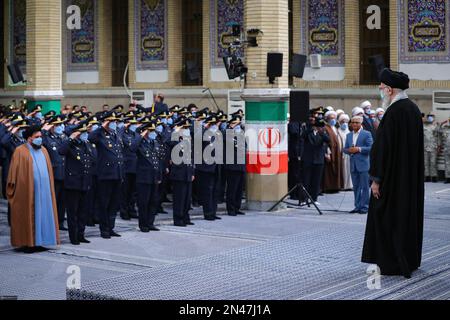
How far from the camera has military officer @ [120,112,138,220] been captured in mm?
14895

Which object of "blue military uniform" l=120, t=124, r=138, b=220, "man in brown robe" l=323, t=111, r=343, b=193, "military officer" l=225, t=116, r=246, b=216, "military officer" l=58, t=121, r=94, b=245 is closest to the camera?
"military officer" l=58, t=121, r=94, b=245

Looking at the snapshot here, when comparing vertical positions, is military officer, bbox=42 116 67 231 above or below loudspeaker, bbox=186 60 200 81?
below

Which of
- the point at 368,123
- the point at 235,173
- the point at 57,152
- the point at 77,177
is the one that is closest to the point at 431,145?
the point at 368,123

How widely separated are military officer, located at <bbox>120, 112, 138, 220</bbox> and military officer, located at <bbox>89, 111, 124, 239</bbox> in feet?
3.65

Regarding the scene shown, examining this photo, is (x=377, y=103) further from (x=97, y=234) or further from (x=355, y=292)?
(x=355, y=292)

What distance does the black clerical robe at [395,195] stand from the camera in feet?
30.1

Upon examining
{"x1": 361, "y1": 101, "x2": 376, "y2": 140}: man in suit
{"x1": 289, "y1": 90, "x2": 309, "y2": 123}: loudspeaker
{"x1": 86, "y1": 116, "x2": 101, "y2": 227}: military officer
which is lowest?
{"x1": 86, "y1": 116, "x2": 101, "y2": 227}: military officer

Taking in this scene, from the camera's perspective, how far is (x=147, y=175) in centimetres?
1377

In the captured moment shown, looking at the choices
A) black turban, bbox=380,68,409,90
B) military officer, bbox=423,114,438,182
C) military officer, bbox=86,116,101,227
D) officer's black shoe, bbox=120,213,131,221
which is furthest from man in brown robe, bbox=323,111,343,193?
black turban, bbox=380,68,409,90

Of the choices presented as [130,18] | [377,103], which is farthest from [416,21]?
[130,18]

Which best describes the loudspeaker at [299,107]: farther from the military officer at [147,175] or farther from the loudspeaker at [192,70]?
the loudspeaker at [192,70]

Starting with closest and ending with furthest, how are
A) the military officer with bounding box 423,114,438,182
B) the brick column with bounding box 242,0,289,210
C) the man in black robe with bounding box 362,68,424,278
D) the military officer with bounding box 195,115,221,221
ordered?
1. the man in black robe with bounding box 362,68,424,278
2. the military officer with bounding box 195,115,221,221
3. the brick column with bounding box 242,0,289,210
4. the military officer with bounding box 423,114,438,182

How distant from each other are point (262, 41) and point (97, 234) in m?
5.00

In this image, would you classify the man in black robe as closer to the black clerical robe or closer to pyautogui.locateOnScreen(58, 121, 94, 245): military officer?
the black clerical robe
